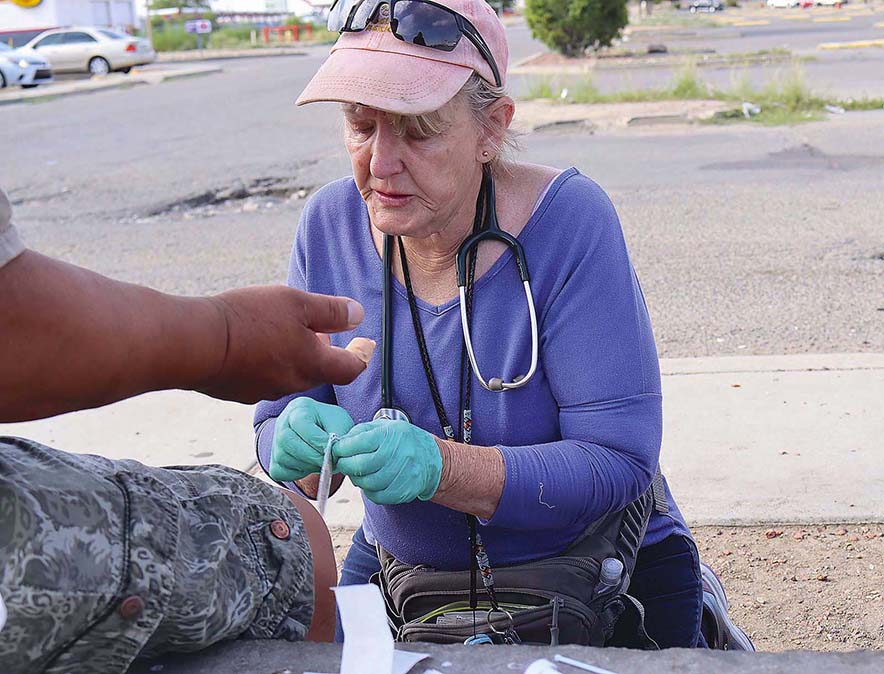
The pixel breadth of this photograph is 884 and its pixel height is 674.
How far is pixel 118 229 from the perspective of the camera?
8148 millimetres

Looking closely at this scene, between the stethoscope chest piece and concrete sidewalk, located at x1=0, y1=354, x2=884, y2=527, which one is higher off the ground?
the stethoscope chest piece

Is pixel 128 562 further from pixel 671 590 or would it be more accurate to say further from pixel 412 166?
pixel 671 590

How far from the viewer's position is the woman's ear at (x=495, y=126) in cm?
218

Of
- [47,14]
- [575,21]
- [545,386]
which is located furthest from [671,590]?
[47,14]

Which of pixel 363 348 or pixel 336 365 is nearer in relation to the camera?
pixel 336 365

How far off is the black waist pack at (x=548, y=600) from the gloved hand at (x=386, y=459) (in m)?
0.35

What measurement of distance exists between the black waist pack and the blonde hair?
746 millimetres

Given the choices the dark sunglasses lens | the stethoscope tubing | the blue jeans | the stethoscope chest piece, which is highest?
the dark sunglasses lens

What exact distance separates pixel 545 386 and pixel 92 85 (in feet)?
75.3

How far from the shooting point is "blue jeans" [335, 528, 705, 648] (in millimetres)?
2219

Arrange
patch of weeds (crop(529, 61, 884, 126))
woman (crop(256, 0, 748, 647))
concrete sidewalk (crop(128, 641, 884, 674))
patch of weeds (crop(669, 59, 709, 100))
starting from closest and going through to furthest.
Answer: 1. concrete sidewalk (crop(128, 641, 884, 674))
2. woman (crop(256, 0, 748, 647))
3. patch of weeds (crop(529, 61, 884, 126))
4. patch of weeds (crop(669, 59, 709, 100))

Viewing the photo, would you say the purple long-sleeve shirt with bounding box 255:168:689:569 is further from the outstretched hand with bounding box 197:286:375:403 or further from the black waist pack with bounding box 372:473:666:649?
the outstretched hand with bounding box 197:286:375:403

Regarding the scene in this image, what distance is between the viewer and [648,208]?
769 centimetres

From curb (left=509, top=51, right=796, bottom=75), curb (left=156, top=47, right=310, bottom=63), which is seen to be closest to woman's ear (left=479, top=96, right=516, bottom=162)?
curb (left=509, top=51, right=796, bottom=75)
